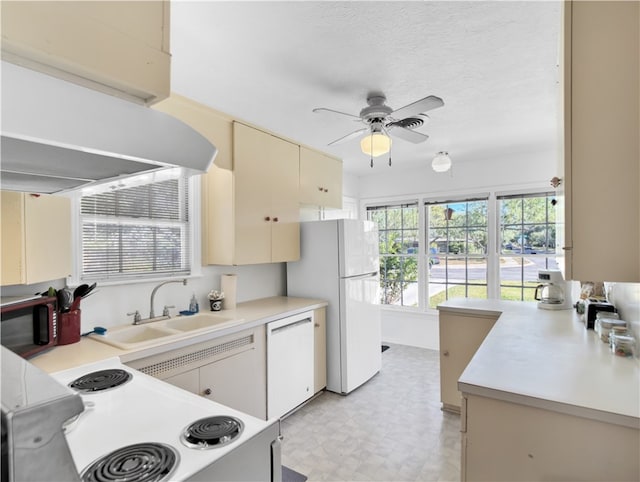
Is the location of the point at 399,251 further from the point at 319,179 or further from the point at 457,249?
the point at 319,179

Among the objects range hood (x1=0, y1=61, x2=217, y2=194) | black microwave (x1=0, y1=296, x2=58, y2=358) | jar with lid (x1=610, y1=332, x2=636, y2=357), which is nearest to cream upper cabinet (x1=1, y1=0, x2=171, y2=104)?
range hood (x1=0, y1=61, x2=217, y2=194)

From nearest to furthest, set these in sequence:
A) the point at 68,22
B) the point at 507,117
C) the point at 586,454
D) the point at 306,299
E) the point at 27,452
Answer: the point at 27,452, the point at 68,22, the point at 586,454, the point at 507,117, the point at 306,299

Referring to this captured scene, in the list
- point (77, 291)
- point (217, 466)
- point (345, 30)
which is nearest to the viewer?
point (217, 466)

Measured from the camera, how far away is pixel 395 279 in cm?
517

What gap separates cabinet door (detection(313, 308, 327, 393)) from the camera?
3.17m

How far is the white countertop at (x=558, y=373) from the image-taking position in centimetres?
113

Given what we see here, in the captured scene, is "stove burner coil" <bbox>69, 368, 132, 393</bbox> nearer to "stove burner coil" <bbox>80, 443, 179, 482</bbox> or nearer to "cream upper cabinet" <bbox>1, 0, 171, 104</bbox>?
"stove burner coil" <bbox>80, 443, 179, 482</bbox>

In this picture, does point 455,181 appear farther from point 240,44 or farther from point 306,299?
point 240,44

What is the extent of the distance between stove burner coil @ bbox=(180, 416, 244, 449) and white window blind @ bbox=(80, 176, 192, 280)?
164cm

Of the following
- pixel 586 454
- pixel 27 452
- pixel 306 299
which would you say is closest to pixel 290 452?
pixel 306 299

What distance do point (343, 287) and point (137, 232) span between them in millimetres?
1783

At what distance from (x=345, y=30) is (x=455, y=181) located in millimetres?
3342

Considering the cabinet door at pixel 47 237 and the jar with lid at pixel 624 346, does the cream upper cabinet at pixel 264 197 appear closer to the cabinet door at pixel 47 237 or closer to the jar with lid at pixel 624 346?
the cabinet door at pixel 47 237

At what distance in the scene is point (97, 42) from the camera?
58 cm
